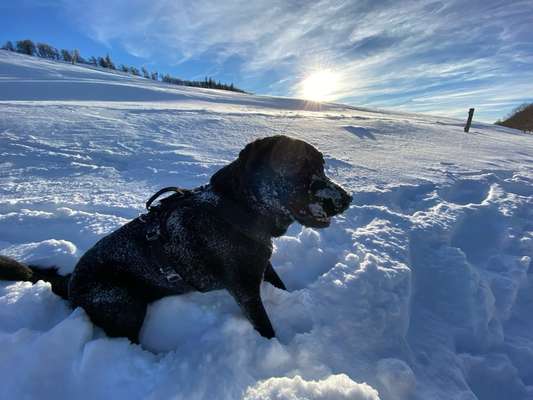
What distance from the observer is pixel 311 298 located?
2555 mm

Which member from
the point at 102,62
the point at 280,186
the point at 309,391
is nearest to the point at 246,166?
the point at 280,186

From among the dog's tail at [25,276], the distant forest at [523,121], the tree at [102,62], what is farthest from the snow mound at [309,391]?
the tree at [102,62]

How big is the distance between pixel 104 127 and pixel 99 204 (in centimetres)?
428

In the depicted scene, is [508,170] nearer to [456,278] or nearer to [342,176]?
[342,176]

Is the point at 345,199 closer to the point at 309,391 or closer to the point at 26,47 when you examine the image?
the point at 309,391

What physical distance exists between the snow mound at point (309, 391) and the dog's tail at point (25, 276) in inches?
63.2

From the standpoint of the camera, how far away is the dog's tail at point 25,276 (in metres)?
2.34

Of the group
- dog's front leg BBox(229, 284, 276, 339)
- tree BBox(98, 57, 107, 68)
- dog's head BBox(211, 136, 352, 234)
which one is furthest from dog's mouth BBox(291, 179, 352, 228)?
tree BBox(98, 57, 107, 68)

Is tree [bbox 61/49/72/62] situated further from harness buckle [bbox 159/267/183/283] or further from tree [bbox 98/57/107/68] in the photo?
harness buckle [bbox 159/267/183/283]

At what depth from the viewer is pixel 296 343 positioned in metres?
2.11

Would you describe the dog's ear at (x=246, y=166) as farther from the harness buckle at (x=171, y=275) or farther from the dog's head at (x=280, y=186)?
the harness buckle at (x=171, y=275)

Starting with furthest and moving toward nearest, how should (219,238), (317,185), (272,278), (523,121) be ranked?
1. (523,121)
2. (272,278)
3. (317,185)
4. (219,238)

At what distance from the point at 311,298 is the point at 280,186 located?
99 cm

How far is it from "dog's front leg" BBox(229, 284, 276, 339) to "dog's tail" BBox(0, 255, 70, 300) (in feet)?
4.26
